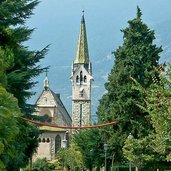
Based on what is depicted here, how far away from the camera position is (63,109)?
11244 centimetres

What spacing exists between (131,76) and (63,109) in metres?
78.5

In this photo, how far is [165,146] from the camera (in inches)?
770

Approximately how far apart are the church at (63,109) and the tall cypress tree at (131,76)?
219 ft

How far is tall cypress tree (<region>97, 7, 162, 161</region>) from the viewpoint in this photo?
3350 centimetres

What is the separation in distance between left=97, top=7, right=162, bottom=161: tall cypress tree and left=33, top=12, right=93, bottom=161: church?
66845 mm

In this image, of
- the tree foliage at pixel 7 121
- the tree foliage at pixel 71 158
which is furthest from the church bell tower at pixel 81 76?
the tree foliage at pixel 7 121

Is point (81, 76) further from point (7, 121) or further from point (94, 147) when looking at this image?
point (7, 121)

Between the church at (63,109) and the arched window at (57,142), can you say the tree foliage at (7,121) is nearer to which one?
the church at (63,109)

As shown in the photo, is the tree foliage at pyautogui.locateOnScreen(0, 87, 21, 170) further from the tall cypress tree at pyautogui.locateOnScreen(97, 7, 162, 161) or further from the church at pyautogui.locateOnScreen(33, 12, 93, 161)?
the church at pyautogui.locateOnScreen(33, 12, 93, 161)

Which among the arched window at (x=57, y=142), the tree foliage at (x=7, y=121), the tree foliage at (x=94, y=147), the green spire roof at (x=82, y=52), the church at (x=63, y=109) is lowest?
the tree foliage at (x=7, y=121)

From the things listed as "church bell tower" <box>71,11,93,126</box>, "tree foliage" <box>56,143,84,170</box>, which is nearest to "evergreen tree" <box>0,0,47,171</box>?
"tree foliage" <box>56,143,84,170</box>

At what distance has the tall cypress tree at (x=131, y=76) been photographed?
3350cm

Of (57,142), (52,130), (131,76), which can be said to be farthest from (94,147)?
(52,130)

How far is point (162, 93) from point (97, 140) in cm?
3330
